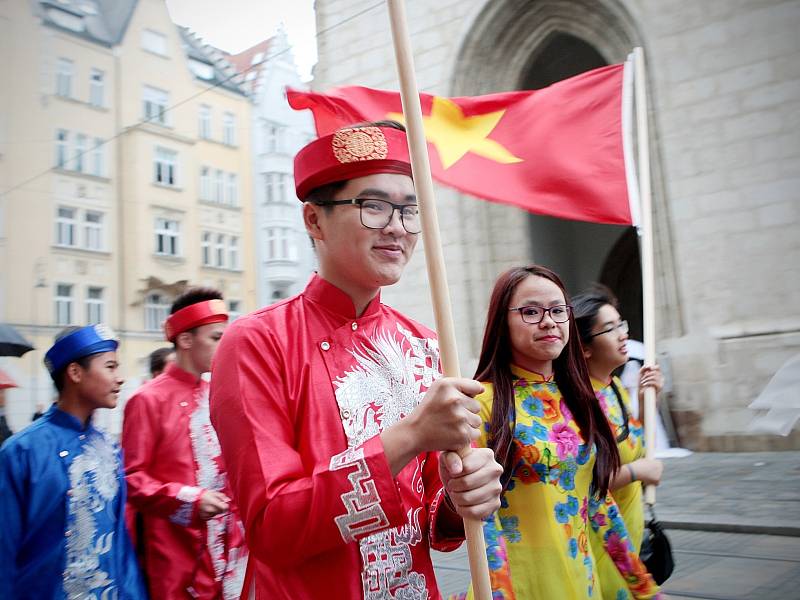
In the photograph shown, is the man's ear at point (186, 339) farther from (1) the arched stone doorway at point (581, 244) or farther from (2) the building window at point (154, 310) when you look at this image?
(1) the arched stone doorway at point (581, 244)

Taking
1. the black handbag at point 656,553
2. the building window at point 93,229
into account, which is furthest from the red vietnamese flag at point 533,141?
the building window at point 93,229

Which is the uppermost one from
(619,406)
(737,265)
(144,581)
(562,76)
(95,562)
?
(562,76)

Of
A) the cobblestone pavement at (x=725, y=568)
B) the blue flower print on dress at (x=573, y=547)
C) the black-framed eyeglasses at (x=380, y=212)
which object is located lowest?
the cobblestone pavement at (x=725, y=568)

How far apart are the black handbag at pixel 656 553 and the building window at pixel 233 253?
1262 centimetres

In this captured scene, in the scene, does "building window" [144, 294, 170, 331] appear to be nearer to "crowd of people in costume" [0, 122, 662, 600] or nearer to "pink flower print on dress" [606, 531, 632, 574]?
"crowd of people in costume" [0, 122, 662, 600]

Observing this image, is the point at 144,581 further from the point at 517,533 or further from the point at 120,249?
the point at 120,249

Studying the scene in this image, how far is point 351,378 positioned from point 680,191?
8802 millimetres

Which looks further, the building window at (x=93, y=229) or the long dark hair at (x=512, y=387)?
the building window at (x=93, y=229)

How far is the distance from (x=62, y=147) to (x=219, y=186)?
11.1 feet

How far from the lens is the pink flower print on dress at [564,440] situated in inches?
97.3

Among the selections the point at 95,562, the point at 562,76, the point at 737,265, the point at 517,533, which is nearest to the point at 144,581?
the point at 95,562

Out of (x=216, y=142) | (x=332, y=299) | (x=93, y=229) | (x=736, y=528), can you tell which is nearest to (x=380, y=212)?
(x=332, y=299)

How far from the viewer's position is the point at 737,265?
8.98m

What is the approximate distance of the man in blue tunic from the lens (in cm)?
255
